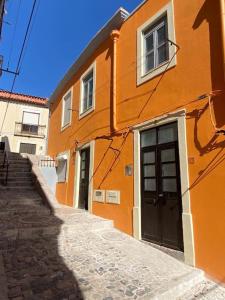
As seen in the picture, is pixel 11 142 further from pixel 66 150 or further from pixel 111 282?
pixel 111 282

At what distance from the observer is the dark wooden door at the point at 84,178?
880 centimetres

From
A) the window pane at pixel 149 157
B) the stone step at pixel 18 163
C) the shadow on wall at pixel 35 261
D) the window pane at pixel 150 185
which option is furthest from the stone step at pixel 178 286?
the stone step at pixel 18 163

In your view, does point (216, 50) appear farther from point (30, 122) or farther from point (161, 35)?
point (30, 122)

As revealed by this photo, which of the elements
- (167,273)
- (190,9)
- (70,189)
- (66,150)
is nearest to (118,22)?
(190,9)

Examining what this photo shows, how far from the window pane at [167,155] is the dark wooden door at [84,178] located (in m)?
3.97

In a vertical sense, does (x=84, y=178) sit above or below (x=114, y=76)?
below

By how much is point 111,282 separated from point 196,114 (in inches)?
139

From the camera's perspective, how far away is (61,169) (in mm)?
Answer: 11430

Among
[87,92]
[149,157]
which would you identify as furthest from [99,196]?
[87,92]

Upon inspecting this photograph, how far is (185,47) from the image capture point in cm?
533

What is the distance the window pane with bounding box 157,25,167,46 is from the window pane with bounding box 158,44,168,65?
0.17 meters

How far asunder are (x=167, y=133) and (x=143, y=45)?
293cm

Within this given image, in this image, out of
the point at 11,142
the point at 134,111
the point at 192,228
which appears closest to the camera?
the point at 192,228

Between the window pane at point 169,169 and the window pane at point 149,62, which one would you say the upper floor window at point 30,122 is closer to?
the window pane at point 149,62
